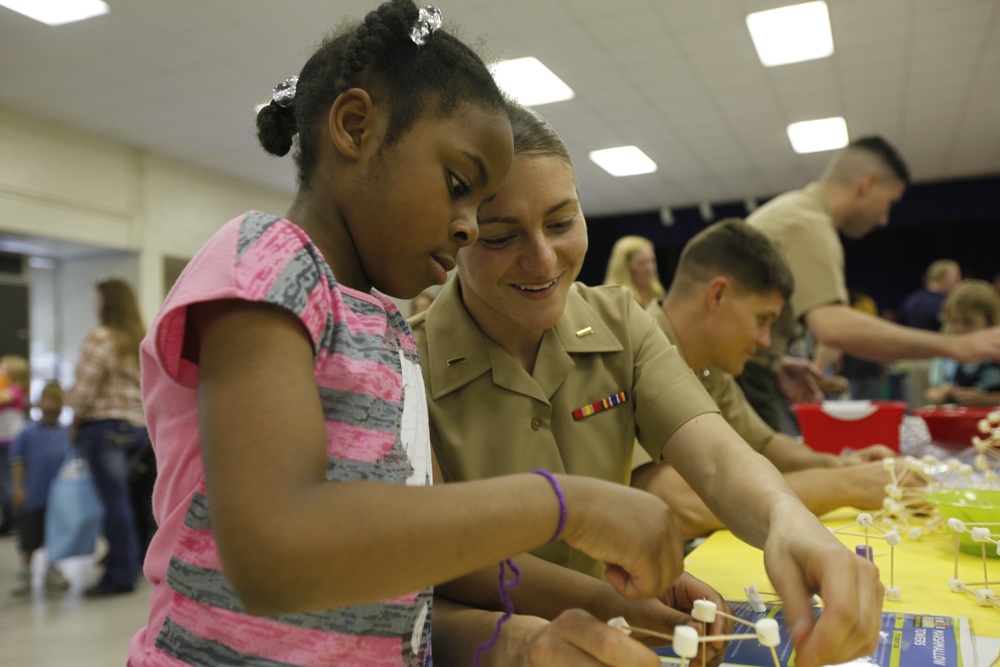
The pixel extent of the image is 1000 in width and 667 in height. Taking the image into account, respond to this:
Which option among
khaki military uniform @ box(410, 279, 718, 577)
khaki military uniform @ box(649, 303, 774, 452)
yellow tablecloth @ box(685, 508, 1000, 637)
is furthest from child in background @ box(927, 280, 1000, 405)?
khaki military uniform @ box(410, 279, 718, 577)

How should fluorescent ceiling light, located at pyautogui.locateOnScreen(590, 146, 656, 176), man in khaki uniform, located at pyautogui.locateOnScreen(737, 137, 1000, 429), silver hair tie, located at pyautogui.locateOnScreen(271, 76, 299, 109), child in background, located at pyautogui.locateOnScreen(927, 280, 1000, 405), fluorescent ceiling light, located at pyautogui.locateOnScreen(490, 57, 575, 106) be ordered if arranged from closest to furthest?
silver hair tie, located at pyautogui.locateOnScreen(271, 76, 299, 109) < man in khaki uniform, located at pyautogui.locateOnScreen(737, 137, 1000, 429) < child in background, located at pyautogui.locateOnScreen(927, 280, 1000, 405) < fluorescent ceiling light, located at pyautogui.locateOnScreen(490, 57, 575, 106) < fluorescent ceiling light, located at pyautogui.locateOnScreen(590, 146, 656, 176)

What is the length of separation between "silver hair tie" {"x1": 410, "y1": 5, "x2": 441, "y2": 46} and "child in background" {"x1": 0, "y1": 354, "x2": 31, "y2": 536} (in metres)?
6.19

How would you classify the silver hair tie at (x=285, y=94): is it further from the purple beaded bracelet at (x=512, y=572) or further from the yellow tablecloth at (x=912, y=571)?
the yellow tablecloth at (x=912, y=571)

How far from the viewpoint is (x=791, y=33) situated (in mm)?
5148

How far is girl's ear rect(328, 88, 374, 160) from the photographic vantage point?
2.46 feet

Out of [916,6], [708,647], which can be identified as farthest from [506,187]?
[916,6]

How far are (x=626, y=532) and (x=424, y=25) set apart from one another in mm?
558

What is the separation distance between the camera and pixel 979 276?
11156 millimetres

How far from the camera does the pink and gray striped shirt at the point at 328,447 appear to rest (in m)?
0.60

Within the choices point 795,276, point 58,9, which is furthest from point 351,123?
point 58,9

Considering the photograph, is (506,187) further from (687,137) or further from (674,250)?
(674,250)

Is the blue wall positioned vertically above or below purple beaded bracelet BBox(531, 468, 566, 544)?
above

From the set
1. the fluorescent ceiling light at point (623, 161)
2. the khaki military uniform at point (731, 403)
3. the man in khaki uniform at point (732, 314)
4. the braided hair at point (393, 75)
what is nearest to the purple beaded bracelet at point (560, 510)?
the braided hair at point (393, 75)

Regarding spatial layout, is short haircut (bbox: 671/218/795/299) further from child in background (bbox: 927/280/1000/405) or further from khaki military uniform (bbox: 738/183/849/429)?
child in background (bbox: 927/280/1000/405)
